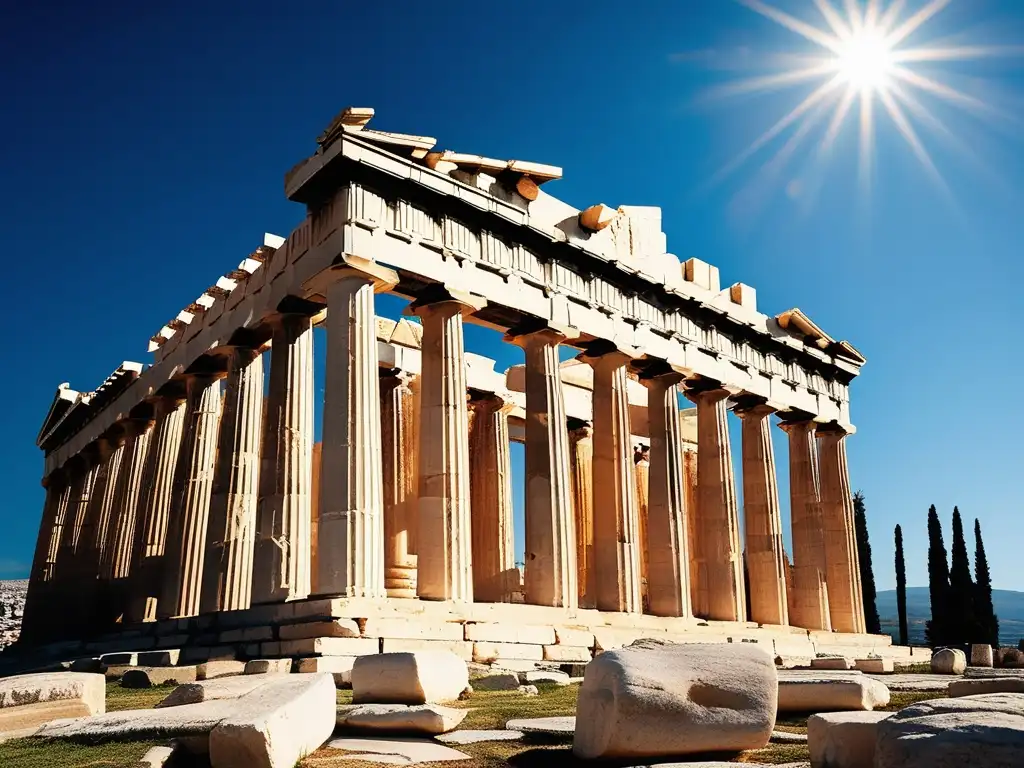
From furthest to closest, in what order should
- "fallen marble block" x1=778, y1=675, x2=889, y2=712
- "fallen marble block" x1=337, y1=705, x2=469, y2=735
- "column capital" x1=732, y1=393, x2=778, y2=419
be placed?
"column capital" x1=732, y1=393, x2=778, y2=419 < "fallen marble block" x1=778, y1=675, x2=889, y2=712 < "fallen marble block" x1=337, y1=705, x2=469, y2=735

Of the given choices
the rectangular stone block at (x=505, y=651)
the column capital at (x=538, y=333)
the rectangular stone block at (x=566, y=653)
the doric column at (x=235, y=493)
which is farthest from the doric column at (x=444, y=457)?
the doric column at (x=235, y=493)

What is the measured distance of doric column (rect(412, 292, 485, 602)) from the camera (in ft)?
71.2

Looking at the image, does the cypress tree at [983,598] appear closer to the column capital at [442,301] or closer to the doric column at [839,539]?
the doric column at [839,539]

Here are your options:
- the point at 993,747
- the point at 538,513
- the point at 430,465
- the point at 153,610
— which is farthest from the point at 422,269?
the point at 993,747

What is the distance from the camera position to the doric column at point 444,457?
2170 cm

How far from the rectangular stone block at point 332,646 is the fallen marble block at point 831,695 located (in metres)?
8.91

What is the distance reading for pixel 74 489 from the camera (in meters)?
40.9

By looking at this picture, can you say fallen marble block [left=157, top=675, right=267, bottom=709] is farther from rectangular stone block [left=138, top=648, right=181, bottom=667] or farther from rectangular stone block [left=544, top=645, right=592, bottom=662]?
rectangular stone block [left=544, top=645, right=592, bottom=662]

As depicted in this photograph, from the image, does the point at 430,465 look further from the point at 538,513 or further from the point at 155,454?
the point at 155,454

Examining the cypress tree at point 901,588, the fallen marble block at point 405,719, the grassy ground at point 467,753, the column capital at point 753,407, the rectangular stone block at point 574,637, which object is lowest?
the grassy ground at point 467,753

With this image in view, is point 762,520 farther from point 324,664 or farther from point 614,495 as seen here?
point 324,664

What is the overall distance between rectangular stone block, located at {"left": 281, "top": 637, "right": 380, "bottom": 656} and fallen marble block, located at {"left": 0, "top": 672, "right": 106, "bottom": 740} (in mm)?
7438

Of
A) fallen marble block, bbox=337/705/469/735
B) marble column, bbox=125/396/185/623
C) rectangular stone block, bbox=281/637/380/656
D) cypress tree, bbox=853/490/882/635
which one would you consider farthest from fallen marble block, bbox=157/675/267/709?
cypress tree, bbox=853/490/882/635

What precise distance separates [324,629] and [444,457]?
5.47 metres
